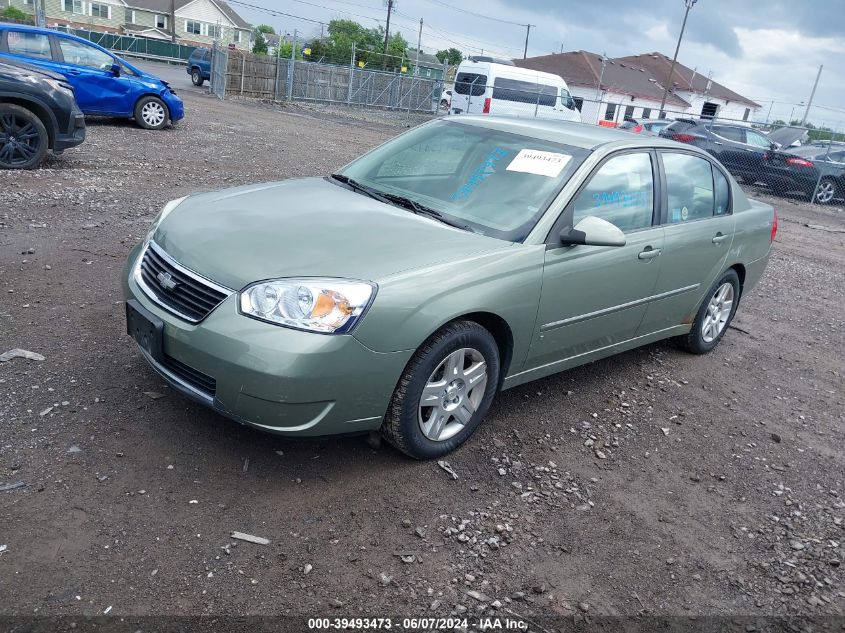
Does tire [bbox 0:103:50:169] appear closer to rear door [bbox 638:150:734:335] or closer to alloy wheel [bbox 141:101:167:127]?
alloy wheel [bbox 141:101:167:127]

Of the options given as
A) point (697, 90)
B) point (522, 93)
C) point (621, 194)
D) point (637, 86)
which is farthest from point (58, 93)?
point (697, 90)

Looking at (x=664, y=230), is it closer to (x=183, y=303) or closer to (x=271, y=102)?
(x=183, y=303)

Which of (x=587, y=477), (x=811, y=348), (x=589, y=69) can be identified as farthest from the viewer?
(x=589, y=69)

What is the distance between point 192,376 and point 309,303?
65 cm

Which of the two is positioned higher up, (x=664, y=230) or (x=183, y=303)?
(x=664, y=230)

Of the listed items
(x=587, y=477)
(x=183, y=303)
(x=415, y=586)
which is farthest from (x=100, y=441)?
(x=587, y=477)

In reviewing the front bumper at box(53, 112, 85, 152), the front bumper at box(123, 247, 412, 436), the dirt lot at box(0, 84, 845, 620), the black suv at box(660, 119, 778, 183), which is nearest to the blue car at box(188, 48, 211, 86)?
the black suv at box(660, 119, 778, 183)

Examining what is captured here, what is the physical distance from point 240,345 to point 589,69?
59.7 meters

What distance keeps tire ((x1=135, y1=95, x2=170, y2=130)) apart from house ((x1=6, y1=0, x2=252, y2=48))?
61.1 m

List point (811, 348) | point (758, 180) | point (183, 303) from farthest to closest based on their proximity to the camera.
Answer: point (758, 180) → point (811, 348) → point (183, 303)

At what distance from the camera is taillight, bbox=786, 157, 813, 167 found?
1741 cm

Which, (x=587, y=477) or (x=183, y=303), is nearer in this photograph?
(x=183, y=303)

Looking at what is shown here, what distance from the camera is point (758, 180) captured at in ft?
60.2

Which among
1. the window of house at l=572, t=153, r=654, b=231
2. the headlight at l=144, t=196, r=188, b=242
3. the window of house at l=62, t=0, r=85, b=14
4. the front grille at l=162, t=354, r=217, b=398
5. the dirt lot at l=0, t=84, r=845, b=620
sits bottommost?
the dirt lot at l=0, t=84, r=845, b=620
